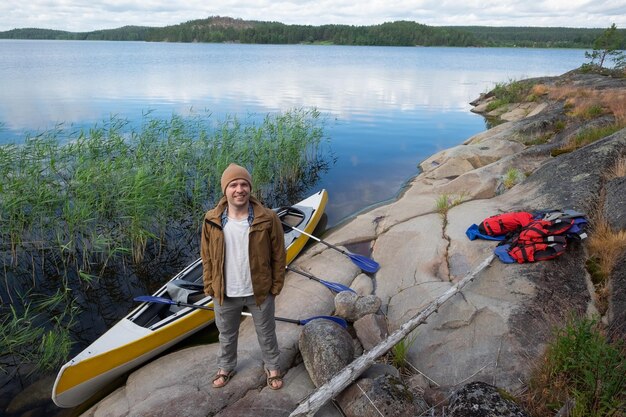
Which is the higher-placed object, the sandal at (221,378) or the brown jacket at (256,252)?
the brown jacket at (256,252)

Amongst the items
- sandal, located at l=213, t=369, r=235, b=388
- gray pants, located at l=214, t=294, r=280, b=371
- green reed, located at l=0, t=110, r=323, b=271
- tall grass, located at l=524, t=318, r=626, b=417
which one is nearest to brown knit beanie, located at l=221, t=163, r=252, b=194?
gray pants, located at l=214, t=294, r=280, b=371

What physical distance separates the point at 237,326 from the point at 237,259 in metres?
0.89

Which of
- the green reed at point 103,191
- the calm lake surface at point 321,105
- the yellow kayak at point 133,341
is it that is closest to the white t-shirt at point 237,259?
the yellow kayak at point 133,341

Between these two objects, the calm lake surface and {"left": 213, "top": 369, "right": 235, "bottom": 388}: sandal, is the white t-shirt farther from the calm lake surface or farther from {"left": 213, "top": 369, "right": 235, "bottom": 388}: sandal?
the calm lake surface

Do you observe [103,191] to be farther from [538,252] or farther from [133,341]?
[538,252]

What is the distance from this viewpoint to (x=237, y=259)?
379 cm

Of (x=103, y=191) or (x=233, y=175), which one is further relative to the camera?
(x=103, y=191)

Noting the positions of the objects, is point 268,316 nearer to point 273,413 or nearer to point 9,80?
point 273,413

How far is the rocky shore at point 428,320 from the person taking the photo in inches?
164

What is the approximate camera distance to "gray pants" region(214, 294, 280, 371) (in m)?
4.00

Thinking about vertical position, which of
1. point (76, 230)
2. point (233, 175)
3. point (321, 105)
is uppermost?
point (233, 175)

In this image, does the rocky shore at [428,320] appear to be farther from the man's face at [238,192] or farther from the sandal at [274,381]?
the man's face at [238,192]

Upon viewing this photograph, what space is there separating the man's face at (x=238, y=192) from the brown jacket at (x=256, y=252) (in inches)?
6.1

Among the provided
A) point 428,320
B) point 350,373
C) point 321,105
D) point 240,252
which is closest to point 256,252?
point 240,252
